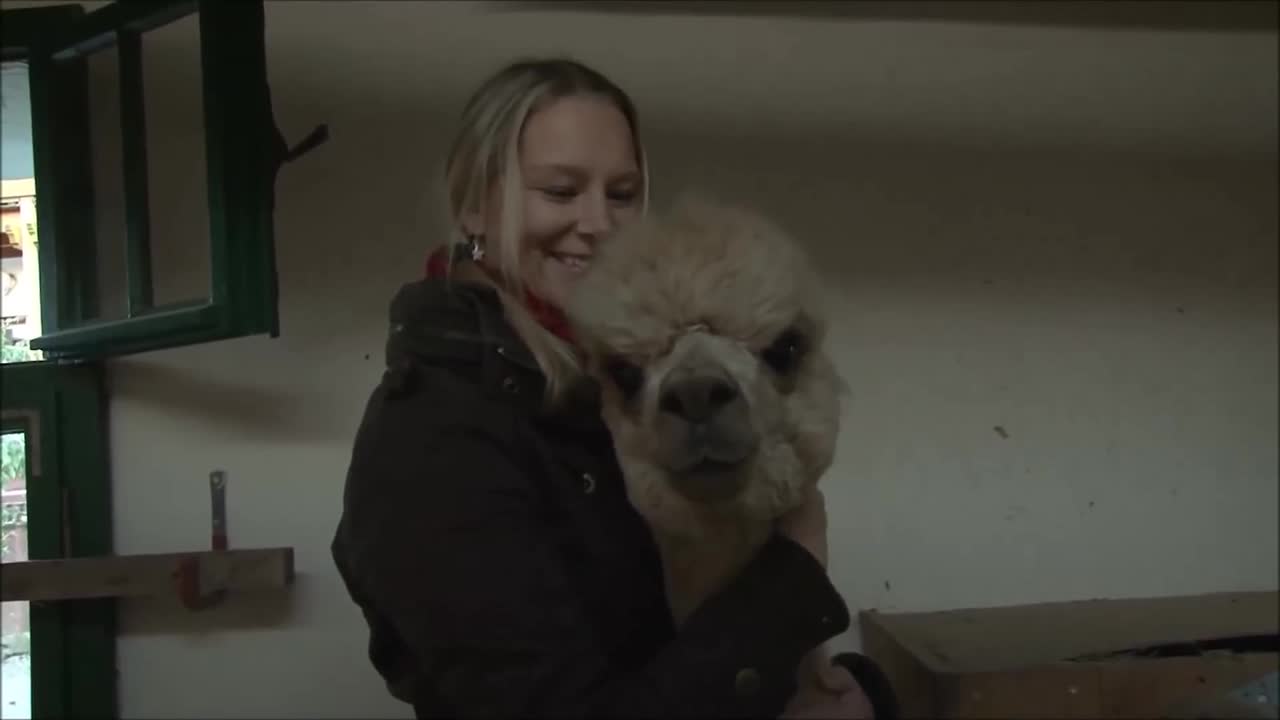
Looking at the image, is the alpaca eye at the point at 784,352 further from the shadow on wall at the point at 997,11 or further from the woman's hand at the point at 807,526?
the shadow on wall at the point at 997,11

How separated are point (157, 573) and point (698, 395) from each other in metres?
1.07

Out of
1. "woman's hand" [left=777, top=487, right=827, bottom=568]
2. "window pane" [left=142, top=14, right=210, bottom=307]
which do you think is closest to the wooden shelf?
"window pane" [left=142, top=14, right=210, bottom=307]

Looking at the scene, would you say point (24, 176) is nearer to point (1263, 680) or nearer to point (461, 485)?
point (461, 485)

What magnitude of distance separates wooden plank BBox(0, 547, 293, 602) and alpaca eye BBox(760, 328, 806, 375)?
97 centimetres

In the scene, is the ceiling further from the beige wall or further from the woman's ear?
the woman's ear

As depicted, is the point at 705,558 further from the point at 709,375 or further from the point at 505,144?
the point at 505,144

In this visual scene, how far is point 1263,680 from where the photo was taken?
0.98m

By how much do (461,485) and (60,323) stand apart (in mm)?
859

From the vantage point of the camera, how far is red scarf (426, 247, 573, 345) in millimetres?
885

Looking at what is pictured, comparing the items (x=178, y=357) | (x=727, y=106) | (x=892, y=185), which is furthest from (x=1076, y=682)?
(x=178, y=357)

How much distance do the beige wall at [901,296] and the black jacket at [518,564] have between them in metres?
0.74

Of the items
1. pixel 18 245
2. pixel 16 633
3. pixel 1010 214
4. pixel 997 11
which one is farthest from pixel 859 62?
pixel 16 633

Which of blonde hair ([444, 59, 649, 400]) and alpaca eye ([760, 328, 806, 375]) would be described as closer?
alpaca eye ([760, 328, 806, 375])

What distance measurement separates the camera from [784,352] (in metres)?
0.77
